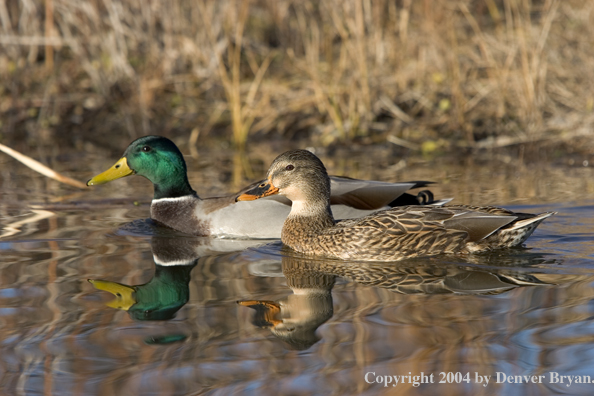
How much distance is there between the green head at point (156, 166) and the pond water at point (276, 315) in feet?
1.42

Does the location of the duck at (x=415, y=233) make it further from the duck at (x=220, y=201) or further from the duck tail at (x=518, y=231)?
the duck at (x=220, y=201)

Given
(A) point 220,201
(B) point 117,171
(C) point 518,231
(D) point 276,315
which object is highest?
(B) point 117,171

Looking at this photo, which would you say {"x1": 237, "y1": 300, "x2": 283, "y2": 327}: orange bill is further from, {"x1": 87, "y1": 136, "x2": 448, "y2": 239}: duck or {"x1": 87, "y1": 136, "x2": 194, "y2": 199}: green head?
{"x1": 87, "y1": 136, "x2": 194, "y2": 199}: green head

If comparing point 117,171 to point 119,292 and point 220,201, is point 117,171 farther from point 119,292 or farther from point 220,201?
point 119,292

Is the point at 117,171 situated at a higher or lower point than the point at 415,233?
higher

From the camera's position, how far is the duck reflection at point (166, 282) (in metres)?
4.64

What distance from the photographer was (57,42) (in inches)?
483

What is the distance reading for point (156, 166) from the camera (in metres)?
7.32

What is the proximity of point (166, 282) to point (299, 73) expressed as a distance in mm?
7324

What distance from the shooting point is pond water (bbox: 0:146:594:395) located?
356 cm
